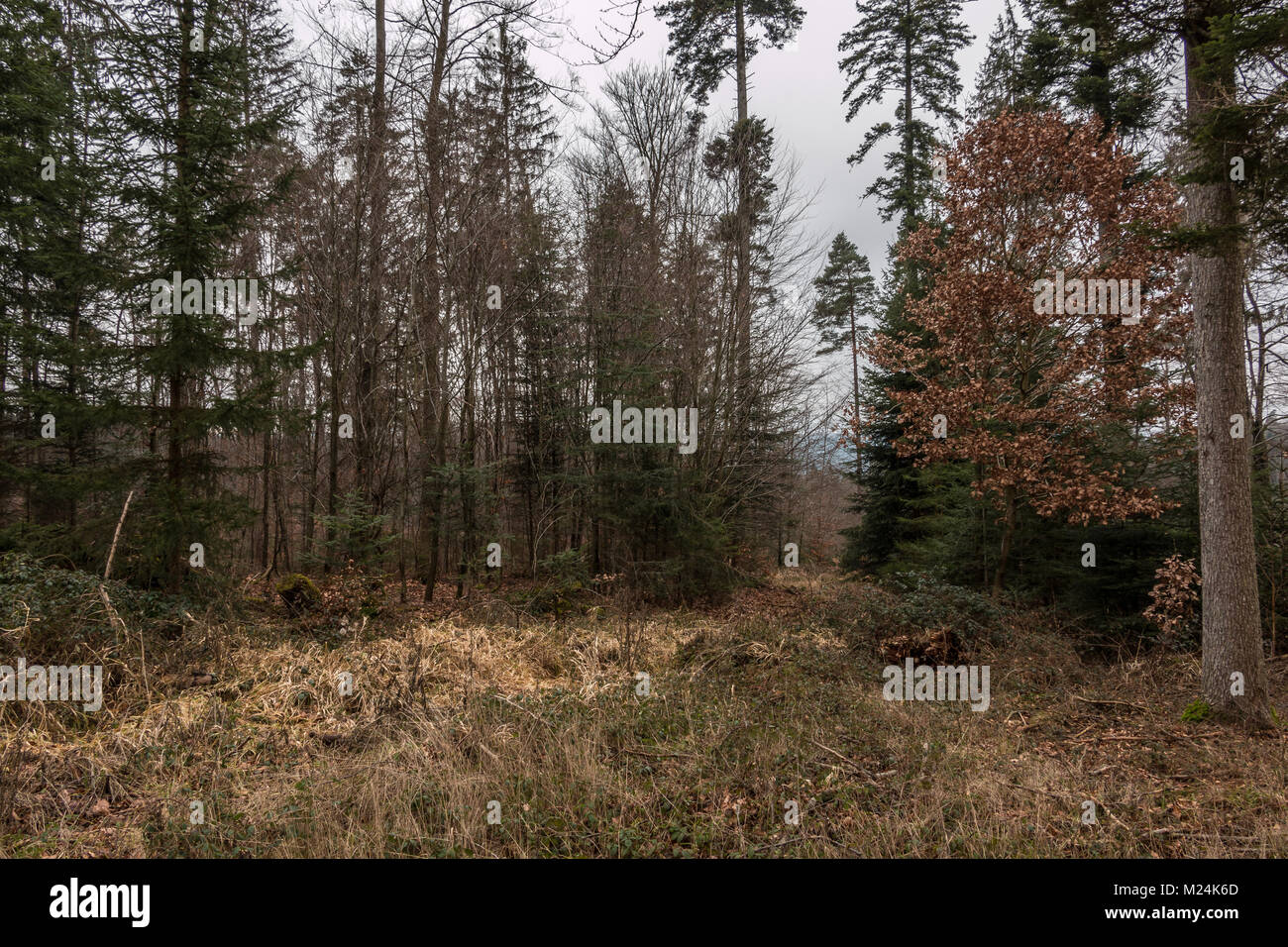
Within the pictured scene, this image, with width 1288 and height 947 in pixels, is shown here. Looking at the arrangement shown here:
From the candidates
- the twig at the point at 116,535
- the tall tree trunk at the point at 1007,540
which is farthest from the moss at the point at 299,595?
the tall tree trunk at the point at 1007,540

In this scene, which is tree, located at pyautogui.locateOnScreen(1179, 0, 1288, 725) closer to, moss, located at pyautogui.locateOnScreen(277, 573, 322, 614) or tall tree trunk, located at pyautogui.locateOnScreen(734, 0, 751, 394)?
tall tree trunk, located at pyautogui.locateOnScreen(734, 0, 751, 394)

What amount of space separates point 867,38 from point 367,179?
51.6 feet

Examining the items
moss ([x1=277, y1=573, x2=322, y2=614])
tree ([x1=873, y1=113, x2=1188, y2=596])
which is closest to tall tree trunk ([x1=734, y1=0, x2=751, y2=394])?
tree ([x1=873, y1=113, x2=1188, y2=596])

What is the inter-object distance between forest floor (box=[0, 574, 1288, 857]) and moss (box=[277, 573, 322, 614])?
89 cm

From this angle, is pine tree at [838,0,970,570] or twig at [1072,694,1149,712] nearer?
twig at [1072,694,1149,712]

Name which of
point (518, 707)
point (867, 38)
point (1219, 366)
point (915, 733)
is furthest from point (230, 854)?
point (867, 38)

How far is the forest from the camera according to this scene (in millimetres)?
4242

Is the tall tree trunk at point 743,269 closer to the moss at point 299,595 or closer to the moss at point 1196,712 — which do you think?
the moss at point 1196,712

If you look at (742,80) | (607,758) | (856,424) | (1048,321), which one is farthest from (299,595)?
(742,80)

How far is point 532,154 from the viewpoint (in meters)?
14.5

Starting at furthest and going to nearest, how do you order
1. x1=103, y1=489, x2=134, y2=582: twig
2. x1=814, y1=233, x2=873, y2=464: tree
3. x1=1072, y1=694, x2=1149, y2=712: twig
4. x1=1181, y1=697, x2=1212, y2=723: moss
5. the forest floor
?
x1=814, y1=233, x2=873, y2=464: tree → x1=103, y1=489, x2=134, y2=582: twig → x1=1072, y1=694, x2=1149, y2=712: twig → x1=1181, y1=697, x2=1212, y2=723: moss → the forest floor

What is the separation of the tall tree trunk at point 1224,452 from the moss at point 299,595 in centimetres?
1130

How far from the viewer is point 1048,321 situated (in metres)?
9.09

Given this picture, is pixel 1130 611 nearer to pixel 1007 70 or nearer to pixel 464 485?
pixel 464 485
